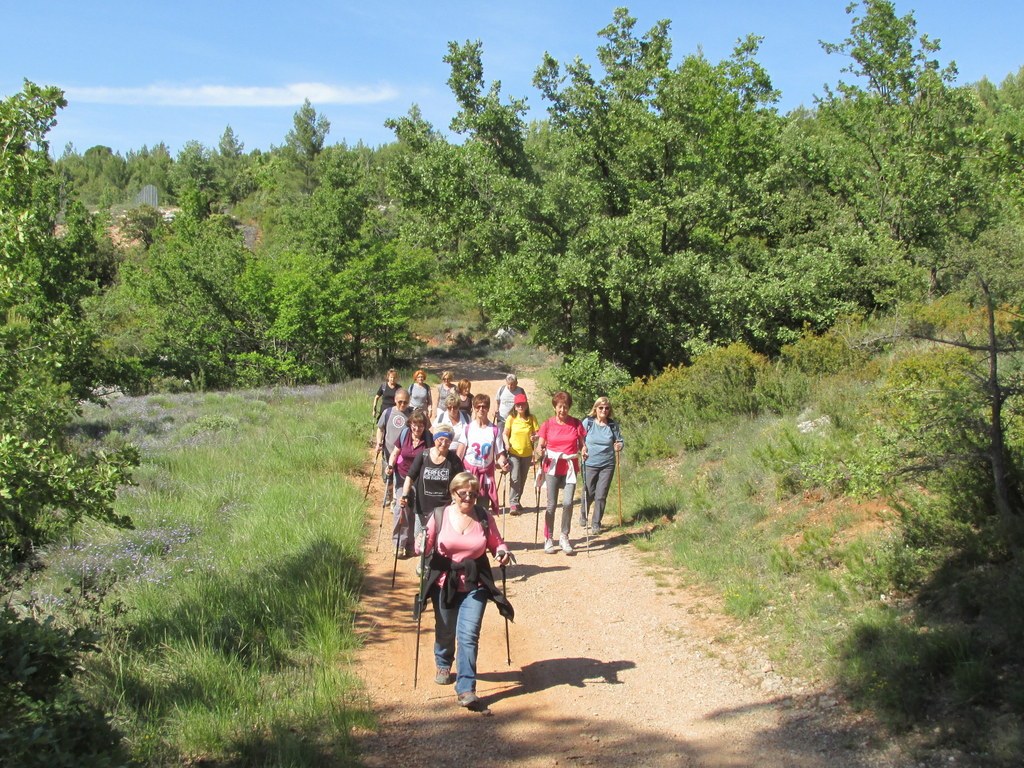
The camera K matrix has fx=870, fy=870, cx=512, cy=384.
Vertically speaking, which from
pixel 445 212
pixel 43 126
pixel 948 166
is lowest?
pixel 43 126

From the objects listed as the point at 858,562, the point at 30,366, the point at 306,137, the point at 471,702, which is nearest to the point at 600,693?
the point at 471,702

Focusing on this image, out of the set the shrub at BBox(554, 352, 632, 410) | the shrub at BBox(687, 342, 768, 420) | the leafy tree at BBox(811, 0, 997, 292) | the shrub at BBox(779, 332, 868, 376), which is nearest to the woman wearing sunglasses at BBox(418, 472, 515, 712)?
the shrub at BBox(687, 342, 768, 420)

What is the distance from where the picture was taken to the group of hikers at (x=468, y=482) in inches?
249

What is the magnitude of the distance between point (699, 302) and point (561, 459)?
901cm

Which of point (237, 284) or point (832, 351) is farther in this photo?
point (237, 284)


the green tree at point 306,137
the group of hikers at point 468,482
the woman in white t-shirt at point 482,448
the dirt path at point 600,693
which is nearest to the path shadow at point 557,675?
the dirt path at point 600,693

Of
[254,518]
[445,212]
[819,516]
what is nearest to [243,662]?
[254,518]

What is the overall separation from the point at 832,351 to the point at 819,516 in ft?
20.0

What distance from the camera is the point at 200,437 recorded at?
649 inches

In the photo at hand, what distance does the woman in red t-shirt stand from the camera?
10.4 meters

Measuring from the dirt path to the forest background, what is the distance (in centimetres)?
58

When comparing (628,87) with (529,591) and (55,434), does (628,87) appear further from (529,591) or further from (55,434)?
(55,434)

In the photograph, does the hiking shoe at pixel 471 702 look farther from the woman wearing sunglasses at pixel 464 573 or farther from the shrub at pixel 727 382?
the shrub at pixel 727 382

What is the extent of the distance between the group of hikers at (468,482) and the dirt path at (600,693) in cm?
39
